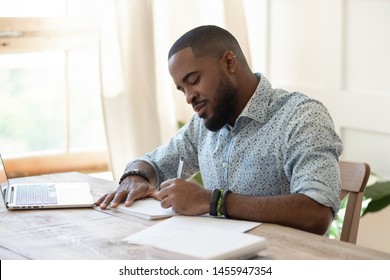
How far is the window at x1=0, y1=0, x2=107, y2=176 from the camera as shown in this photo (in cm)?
351

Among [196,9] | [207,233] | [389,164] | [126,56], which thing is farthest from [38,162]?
[207,233]

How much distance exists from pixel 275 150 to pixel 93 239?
0.60m

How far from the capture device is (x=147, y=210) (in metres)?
1.91

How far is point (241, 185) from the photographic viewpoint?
2.07 m

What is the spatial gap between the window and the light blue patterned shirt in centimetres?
148

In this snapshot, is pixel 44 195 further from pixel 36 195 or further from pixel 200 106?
pixel 200 106

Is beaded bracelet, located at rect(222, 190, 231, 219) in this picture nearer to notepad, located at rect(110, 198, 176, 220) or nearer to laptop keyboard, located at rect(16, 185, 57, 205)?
notepad, located at rect(110, 198, 176, 220)

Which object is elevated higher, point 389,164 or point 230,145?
point 230,145

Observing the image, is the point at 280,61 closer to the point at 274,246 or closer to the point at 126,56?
the point at 126,56

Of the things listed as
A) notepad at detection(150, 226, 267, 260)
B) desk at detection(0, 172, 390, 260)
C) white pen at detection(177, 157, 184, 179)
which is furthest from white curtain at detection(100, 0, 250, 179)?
notepad at detection(150, 226, 267, 260)

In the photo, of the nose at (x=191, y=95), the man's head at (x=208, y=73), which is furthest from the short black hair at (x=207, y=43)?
the nose at (x=191, y=95)

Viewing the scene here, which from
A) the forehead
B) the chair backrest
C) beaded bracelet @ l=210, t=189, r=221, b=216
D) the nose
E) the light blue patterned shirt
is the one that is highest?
the forehead
